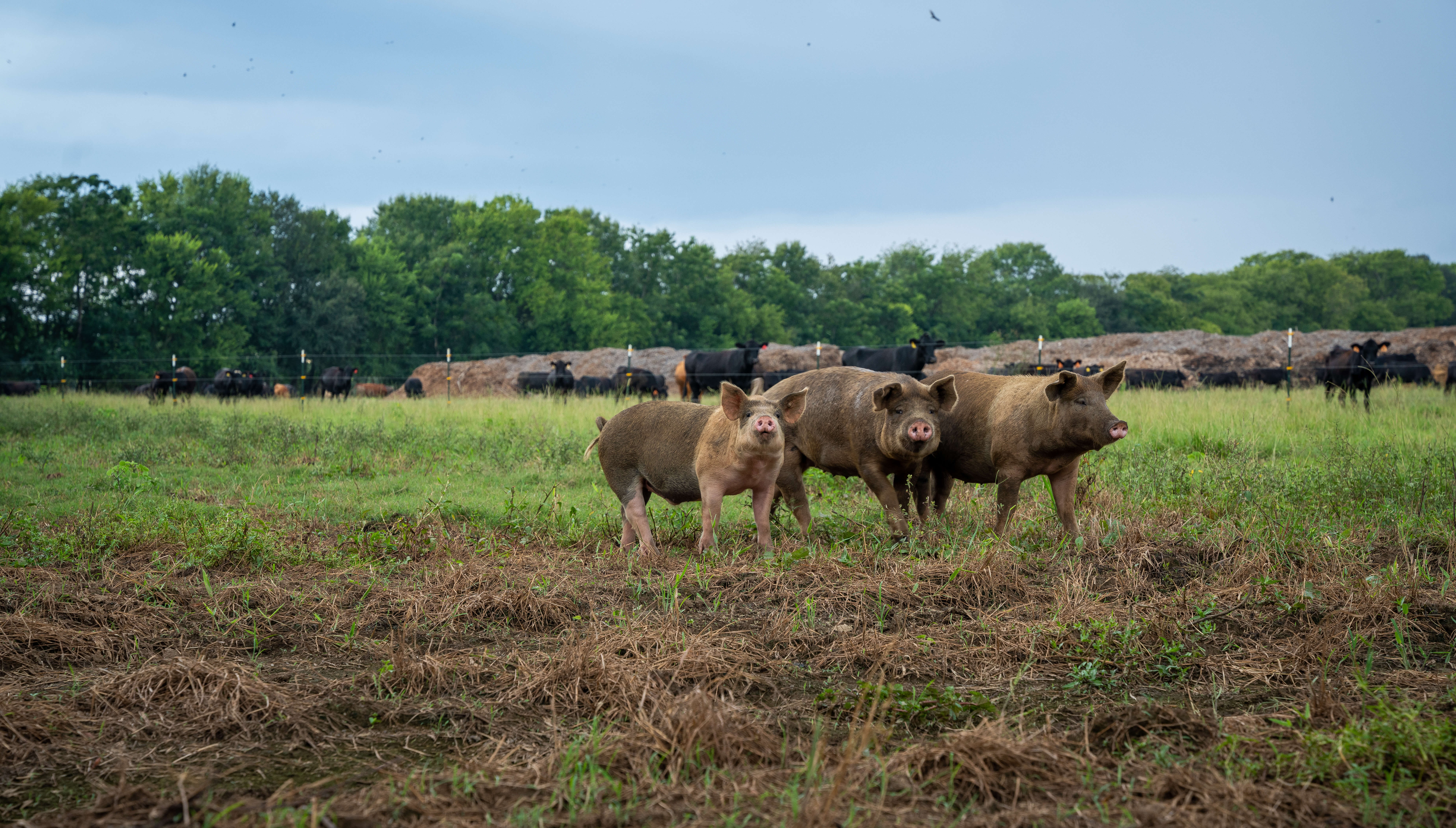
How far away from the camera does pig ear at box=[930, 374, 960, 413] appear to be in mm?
6426

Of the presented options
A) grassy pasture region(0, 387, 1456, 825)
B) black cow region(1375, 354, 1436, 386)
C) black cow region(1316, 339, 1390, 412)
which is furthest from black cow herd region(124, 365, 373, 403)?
black cow region(1375, 354, 1436, 386)

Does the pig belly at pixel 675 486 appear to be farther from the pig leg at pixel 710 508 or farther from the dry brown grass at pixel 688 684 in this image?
the dry brown grass at pixel 688 684

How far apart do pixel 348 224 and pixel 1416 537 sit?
218ft

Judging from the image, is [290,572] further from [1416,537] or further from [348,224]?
[348,224]

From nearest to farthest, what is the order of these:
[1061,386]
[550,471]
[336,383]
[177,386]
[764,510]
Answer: [1061,386]
[764,510]
[550,471]
[177,386]
[336,383]

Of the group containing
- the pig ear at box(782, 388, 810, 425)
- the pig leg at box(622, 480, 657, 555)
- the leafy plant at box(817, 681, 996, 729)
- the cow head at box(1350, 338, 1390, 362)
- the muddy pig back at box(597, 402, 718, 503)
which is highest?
the cow head at box(1350, 338, 1390, 362)

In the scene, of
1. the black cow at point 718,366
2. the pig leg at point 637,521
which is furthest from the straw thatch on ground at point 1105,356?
the pig leg at point 637,521

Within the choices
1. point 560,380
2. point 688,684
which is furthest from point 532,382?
point 688,684

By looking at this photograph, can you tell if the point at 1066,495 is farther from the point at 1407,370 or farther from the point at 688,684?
the point at 1407,370

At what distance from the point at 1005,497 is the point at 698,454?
2128 millimetres

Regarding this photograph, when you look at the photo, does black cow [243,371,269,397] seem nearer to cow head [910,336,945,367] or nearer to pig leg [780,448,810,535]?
cow head [910,336,945,367]

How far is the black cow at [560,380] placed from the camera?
2684cm

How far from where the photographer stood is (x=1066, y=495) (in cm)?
662

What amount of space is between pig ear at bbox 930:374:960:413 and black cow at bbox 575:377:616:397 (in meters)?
A: 21.4
